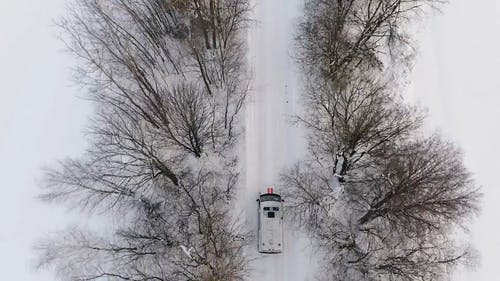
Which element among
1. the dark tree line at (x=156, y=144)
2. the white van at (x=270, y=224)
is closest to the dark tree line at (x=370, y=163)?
the white van at (x=270, y=224)

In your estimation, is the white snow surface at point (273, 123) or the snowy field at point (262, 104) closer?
the white snow surface at point (273, 123)

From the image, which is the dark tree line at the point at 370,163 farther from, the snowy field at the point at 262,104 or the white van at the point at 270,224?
the snowy field at the point at 262,104

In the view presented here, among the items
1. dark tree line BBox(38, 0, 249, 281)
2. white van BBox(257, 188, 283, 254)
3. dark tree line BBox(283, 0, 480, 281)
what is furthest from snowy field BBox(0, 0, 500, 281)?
dark tree line BBox(283, 0, 480, 281)

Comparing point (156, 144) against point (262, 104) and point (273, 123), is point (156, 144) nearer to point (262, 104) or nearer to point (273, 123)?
point (262, 104)

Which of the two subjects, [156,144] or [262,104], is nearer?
[156,144]

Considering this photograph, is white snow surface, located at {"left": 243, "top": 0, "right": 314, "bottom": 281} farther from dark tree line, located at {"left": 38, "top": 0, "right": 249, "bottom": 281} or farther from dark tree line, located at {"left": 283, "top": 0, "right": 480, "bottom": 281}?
dark tree line, located at {"left": 38, "top": 0, "right": 249, "bottom": 281}

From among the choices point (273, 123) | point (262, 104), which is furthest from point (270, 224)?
point (262, 104)

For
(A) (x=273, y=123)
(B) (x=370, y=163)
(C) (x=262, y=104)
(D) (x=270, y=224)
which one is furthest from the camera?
(C) (x=262, y=104)
